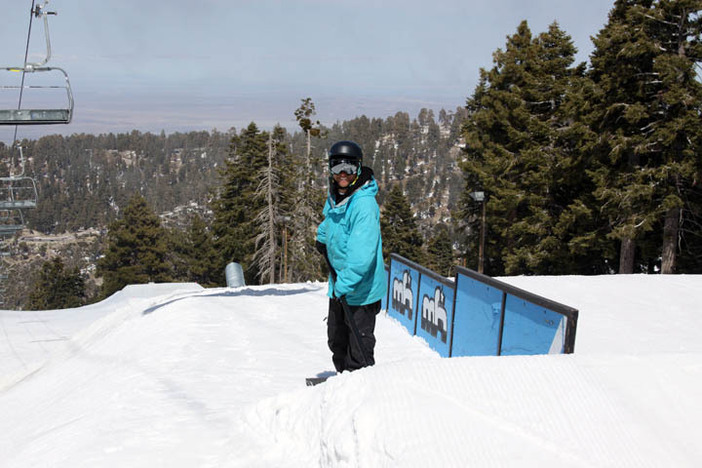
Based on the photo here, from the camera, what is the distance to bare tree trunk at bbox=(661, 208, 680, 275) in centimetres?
2319

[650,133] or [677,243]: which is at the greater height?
[650,133]

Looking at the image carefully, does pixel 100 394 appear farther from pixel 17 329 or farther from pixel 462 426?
pixel 17 329

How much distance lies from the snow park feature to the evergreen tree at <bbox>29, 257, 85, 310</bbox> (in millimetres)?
71876

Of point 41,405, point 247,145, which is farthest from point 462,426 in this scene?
point 247,145

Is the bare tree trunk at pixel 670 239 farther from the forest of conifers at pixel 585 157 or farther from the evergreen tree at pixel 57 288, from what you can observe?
the evergreen tree at pixel 57 288

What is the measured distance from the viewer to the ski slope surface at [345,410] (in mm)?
3084

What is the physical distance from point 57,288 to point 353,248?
7989 centimetres

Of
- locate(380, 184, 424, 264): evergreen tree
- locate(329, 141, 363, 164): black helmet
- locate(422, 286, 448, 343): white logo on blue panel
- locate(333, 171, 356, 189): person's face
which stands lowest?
locate(380, 184, 424, 264): evergreen tree

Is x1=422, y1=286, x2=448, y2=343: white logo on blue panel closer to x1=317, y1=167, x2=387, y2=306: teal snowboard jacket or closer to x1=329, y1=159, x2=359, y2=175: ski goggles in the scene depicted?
x1=317, y1=167, x2=387, y2=306: teal snowboard jacket

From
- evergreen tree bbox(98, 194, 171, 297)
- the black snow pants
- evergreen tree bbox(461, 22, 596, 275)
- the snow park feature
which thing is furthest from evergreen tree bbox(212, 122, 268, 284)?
the black snow pants

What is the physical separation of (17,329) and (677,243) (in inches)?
954

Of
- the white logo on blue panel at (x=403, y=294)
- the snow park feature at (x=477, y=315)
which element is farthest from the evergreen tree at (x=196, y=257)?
the snow park feature at (x=477, y=315)

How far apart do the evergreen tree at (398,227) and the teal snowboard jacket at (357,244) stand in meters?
52.5

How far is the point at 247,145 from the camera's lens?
52.2 metres
